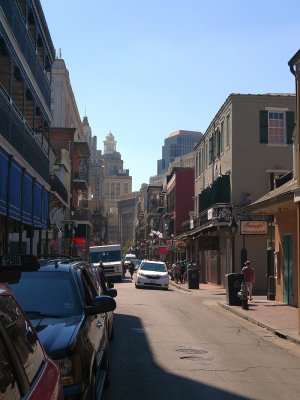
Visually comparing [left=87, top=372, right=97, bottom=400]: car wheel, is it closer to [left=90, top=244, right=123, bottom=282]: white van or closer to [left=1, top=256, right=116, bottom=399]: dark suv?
[left=1, top=256, right=116, bottom=399]: dark suv

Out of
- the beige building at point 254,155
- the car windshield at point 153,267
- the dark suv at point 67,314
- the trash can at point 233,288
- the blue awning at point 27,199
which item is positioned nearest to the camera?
the dark suv at point 67,314

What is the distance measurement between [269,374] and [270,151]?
998 inches

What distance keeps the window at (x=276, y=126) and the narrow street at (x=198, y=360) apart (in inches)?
706

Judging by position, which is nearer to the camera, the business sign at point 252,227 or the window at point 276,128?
the business sign at point 252,227

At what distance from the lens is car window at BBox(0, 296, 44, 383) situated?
3.13 m

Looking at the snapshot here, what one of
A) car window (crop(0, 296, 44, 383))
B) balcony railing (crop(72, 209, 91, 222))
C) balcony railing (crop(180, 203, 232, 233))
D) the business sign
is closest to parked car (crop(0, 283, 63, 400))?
car window (crop(0, 296, 44, 383))

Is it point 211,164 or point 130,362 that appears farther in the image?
point 211,164

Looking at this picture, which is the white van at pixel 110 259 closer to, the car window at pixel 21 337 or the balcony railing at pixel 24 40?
the balcony railing at pixel 24 40

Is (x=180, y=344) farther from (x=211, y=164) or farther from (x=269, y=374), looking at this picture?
(x=211, y=164)

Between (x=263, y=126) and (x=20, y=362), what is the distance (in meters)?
31.6

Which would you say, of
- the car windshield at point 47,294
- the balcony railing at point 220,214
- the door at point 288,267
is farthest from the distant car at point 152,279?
the car windshield at point 47,294

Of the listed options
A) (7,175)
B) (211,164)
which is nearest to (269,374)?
(7,175)

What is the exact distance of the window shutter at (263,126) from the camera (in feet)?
109

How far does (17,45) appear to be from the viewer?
18.2 m
